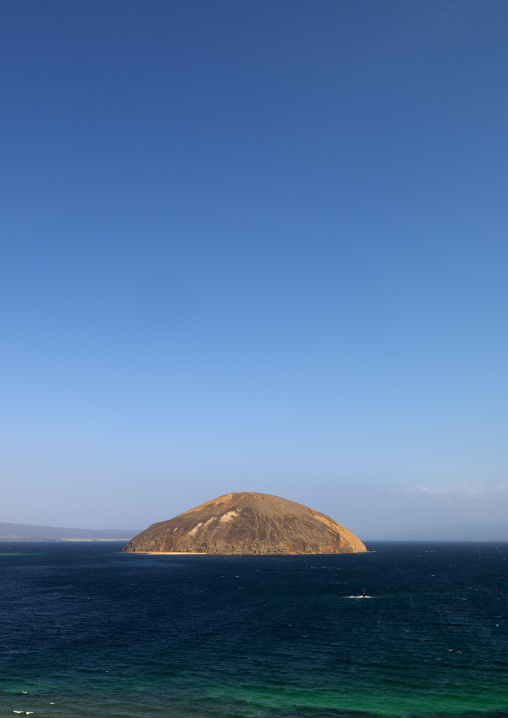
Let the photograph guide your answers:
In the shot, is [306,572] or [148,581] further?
[306,572]

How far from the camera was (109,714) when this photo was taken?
3459 cm

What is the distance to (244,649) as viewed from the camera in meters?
52.1

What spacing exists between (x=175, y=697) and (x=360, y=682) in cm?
1479

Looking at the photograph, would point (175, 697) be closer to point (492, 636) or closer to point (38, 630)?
point (38, 630)

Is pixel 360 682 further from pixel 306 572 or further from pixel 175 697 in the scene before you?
pixel 306 572

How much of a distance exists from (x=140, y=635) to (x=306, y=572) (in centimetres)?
8570

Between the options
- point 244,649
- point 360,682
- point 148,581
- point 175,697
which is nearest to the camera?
point 175,697

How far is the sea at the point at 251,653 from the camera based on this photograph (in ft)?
121

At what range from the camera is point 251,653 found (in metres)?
50.5

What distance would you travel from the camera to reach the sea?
121 ft

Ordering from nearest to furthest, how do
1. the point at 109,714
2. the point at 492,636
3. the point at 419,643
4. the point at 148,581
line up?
the point at 109,714
the point at 419,643
the point at 492,636
the point at 148,581

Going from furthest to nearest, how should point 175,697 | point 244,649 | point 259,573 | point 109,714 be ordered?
point 259,573 < point 244,649 < point 175,697 < point 109,714

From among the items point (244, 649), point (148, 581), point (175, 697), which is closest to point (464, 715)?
point (175, 697)

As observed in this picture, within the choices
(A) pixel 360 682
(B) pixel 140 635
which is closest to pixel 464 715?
(A) pixel 360 682
